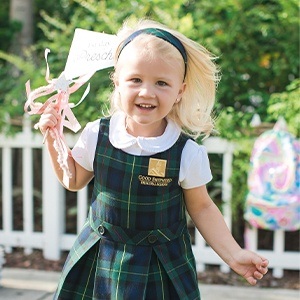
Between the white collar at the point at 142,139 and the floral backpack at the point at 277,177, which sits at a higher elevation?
the white collar at the point at 142,139

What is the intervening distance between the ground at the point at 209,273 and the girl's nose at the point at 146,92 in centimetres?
225

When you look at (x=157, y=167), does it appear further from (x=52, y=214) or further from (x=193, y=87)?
(x=52, y=214)

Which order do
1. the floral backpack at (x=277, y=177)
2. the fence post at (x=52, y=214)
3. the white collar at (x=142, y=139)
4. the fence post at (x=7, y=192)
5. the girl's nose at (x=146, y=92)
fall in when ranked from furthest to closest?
the fence post at (x=7, y=192), the fence post at (x=52, y=214), the floral backpack at (x=277, y=177), the white collar at (x=142, y=139), the girl's nose at (x=146, y=92)

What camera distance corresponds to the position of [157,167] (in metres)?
1.99

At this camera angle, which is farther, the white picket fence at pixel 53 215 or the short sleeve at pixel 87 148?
the white picket fence at pixel 53 215

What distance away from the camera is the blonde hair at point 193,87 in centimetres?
207

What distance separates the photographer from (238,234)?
14.4ft

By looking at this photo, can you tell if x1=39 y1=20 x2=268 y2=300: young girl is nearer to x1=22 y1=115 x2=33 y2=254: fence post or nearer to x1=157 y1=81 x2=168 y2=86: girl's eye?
x1=157 y1=81 x2=168 y2=86: girl's eye

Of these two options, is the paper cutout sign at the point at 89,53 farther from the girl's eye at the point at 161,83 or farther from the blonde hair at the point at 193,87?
the girl's eye at the point at 161,83

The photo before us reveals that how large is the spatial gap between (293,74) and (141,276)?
2.93 metres

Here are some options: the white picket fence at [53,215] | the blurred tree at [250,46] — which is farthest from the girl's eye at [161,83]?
the blurred tree at [250,46]

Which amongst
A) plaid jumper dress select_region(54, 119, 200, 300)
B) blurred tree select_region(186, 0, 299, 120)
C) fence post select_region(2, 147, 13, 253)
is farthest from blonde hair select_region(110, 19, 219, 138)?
fence post select_region(2, 147, 13, 253)

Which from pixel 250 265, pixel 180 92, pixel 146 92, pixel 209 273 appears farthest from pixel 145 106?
pixel 209 273

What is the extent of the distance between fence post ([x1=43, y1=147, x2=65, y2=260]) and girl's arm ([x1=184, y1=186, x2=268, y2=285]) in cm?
224
